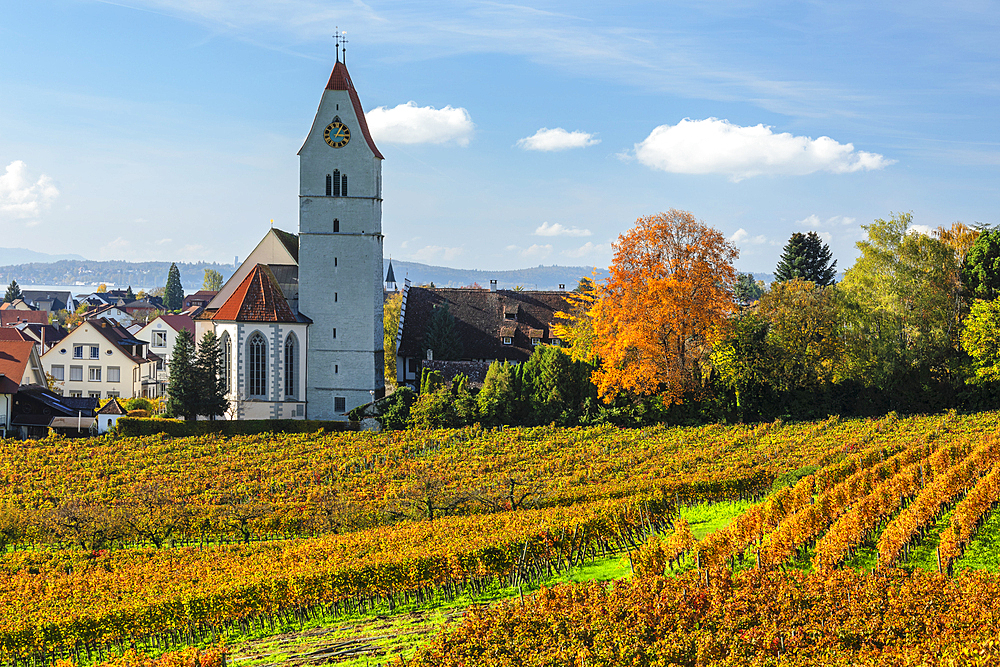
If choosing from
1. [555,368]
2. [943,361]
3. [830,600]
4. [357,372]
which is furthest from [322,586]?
[943,361]

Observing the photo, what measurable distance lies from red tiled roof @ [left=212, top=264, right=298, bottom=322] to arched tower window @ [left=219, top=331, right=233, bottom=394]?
120 cm

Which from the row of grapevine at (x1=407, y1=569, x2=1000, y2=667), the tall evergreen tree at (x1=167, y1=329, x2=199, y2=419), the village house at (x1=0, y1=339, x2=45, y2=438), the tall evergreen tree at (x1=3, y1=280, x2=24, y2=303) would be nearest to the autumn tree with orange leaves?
the tall evergreen tree at (x1=167, y1=329, x2=199, y2=419)

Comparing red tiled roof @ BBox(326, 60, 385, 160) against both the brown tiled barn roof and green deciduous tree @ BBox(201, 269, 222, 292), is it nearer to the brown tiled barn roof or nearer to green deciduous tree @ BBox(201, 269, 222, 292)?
the brown tiled barn roof

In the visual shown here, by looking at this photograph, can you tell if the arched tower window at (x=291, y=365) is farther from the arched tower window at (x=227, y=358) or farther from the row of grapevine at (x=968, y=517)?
the row of grapevine at (x=968, y=517)

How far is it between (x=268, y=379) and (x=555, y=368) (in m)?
16.7

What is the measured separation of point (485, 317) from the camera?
195 feet

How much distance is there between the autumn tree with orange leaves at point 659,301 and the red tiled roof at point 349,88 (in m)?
16.7

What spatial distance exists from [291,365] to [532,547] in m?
32.3

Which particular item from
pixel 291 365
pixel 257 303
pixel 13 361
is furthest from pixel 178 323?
pixel 291 365

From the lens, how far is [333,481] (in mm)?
34500

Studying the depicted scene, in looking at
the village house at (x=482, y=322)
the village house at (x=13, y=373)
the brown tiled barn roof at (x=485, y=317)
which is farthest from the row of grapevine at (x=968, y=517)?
the village house at (x=13, y=373)

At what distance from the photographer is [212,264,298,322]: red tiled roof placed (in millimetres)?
49625

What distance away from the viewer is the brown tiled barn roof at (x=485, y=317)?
56.8 metres

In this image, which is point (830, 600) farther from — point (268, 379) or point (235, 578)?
point (268, 379)
